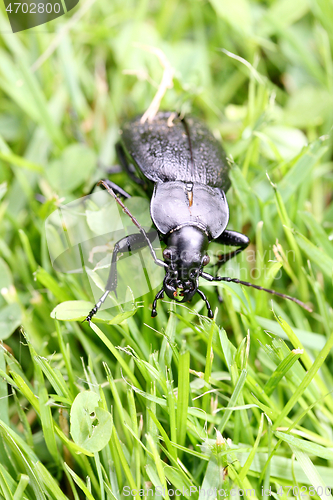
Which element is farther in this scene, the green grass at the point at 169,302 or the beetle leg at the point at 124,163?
the beetle leg at the point at 124,163

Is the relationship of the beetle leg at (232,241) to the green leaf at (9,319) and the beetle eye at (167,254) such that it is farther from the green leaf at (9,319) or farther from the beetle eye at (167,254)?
the green leaf at (9,319)

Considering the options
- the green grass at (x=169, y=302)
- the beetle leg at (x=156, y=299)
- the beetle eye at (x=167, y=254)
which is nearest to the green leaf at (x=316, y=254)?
the green grass at (x=169, y=302)

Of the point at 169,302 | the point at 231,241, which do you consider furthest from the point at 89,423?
the point at 231,241

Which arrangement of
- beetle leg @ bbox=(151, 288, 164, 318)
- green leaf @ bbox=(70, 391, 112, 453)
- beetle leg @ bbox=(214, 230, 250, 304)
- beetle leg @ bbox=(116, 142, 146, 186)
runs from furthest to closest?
1. beetle leg @ bbox=(116, 142, 146, 186)
2. beetle leg @ bbox=(214, 230, 250, 304)
3. beetle leg @ bbox=(151, 288, 164, 318)
4. green leaf @ bbox=(70, 391, 112, 453)

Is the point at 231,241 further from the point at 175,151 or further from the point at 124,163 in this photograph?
the point at 124,163

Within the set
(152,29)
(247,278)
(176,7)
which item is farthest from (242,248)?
(176,7)

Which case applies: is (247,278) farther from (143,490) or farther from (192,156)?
(143,490)

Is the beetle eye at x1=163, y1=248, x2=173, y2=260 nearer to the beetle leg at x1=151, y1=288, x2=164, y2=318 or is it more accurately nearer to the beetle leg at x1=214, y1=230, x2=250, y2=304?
the beetle leg at x1=151, y1=288, x2=164, y2=318

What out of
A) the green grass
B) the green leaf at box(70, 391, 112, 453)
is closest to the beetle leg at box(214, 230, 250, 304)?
the green grass
